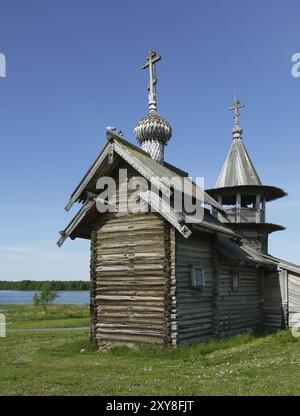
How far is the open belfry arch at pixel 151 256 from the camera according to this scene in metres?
16.1

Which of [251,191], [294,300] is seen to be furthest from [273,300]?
[251,191]

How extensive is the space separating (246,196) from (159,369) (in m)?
18.3

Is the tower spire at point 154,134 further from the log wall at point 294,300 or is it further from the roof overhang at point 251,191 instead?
the log wall at point 294,300

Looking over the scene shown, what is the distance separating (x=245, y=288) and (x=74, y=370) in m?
11.6

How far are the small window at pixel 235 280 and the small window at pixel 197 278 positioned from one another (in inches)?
136

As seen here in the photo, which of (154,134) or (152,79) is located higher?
(152,79)

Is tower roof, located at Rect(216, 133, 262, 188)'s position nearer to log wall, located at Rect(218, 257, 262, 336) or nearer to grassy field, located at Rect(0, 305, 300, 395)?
A: log wall, located at Rect(218, 257, 262, 336)

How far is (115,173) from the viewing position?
18344 mm

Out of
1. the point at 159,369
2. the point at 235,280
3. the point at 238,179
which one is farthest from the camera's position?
the point at 238,179

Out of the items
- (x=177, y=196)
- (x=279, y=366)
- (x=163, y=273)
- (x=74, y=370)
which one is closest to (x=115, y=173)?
(x=177, y=196)

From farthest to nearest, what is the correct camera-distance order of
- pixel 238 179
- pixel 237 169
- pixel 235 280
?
pixel 237 169 < pixel 238 179 < pixel 235 280

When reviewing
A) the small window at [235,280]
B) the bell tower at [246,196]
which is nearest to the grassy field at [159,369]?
the small window at [235,280]

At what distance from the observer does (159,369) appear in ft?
41.8

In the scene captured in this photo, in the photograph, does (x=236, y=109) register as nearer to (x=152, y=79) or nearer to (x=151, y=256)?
(x=152, y=79)
